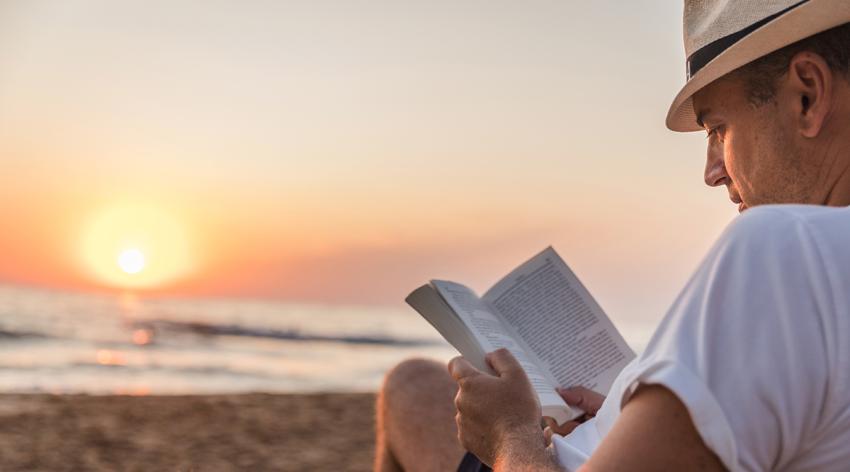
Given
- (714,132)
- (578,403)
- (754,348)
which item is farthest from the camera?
(578,403)

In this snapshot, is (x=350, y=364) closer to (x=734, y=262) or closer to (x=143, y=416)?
(x=143, y=416)

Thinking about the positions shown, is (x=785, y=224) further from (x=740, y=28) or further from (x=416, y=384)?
(x=416, y=384)

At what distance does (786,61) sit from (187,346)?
15817mm

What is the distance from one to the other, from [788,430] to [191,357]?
14044 millimetres

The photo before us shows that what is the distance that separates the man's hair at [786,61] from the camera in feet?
4.31

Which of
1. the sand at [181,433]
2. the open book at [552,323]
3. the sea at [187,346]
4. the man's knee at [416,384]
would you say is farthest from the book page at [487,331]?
the sand at [181,433]

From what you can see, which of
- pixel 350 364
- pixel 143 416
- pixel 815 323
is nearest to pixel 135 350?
pixel 350 364

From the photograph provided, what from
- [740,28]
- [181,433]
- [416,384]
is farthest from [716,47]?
[181,433]

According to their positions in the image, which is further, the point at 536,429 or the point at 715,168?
the point at 715,168

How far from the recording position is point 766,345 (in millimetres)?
971

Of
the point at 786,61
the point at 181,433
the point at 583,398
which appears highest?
the point at 181,433

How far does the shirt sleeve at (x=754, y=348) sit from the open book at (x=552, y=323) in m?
0.82

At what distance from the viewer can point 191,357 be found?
14.4 m

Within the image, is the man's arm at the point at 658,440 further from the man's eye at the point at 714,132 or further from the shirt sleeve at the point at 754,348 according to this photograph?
the man's eye at the point at 714,132
